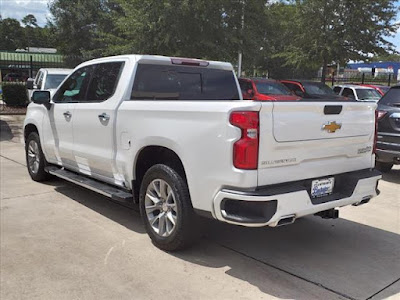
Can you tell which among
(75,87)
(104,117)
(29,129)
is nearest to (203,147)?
(104,117)

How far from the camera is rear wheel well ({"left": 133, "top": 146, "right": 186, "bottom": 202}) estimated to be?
4.20 metres

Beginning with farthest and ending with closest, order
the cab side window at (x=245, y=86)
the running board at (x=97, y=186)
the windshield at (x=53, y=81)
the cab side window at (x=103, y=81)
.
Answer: the windshield at (x=53, y=81) → the cab side window at (x=245, y=86) → the cab side window at (x=103, y=81) → the running board at (x=97, y=186)

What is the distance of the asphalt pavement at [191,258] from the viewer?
11.8 feet

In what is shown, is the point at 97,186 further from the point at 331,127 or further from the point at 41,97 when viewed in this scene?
the point at 331,127

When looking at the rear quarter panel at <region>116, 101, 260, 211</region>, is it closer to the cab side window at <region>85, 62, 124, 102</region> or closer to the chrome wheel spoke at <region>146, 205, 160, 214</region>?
the chrome wheel spoke at <region>146, 205, 160, 214</region>

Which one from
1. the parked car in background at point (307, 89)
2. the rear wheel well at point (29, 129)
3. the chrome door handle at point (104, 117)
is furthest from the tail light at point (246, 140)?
the parked car in background at point (307, 89)

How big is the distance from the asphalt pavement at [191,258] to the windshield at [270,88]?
7.57 m

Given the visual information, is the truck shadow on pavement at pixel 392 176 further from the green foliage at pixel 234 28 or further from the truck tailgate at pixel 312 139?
the green foliage at pixel 234 28

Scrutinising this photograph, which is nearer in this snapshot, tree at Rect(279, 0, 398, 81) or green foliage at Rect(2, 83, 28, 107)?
green foliage at Rect(2, 83, 28, 107)

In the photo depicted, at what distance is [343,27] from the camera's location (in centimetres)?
2075

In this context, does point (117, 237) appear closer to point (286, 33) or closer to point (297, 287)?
point (297, 287)

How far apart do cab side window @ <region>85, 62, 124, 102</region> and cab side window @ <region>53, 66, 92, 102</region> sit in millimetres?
152

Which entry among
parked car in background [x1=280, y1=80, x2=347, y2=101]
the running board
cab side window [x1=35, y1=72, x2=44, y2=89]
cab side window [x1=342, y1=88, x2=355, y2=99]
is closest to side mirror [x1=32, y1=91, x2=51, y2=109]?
the running board

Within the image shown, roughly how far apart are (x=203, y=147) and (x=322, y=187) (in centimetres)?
119
